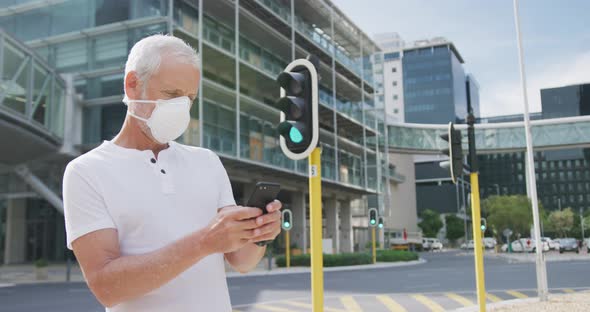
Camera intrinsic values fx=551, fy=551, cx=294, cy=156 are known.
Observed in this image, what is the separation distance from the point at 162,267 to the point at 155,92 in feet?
2.16

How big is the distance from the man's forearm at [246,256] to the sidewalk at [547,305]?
9384 mm

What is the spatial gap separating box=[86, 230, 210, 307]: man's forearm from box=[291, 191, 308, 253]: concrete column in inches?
1515

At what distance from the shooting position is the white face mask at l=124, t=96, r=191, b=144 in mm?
1953

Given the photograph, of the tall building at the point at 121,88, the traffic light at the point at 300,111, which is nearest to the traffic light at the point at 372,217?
the tall building at the point at 121,88

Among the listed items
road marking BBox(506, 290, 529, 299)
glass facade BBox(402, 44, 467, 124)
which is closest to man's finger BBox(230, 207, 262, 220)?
road marking BBox(506, 290, 529, 299)

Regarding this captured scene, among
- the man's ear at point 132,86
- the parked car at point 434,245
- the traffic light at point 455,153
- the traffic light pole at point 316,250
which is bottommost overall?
the parked car at point 434,245

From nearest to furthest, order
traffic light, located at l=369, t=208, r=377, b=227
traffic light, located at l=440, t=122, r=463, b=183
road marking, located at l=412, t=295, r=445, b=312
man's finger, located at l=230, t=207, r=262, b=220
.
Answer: man's finger, located at l=230, t=207, r=262, b=220 < traffic light, located at l=440, t=122, r=463, b=183 < road marking, located at l=412, t=295, r=445, b=312 < traffic light, located at l=369, t=208, r=377, b=227

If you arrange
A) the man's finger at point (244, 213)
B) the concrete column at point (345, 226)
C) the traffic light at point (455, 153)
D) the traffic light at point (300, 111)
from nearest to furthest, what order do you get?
the man's finger at point (244, 213), the traffic light at point (300, 111), the traffic light at point (455, 153), the concrete column at point (345, 226)

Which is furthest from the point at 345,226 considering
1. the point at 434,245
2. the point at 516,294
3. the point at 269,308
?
the point at 269,308

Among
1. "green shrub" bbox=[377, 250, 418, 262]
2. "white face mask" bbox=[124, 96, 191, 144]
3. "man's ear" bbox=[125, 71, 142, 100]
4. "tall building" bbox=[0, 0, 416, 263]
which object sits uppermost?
"tall building" bbox=[0, 0, 416, 263]

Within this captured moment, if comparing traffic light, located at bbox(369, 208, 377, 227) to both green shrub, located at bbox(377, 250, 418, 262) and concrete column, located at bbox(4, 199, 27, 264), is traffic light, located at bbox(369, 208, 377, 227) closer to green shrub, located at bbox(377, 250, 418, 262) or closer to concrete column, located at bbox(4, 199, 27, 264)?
green shrub, located at bbox(377, 250, 418, 262)

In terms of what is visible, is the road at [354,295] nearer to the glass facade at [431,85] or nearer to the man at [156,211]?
the man at [156,211]

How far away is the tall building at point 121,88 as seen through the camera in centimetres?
2377

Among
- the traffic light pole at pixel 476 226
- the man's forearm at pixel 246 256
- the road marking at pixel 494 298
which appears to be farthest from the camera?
the road marking at pixel 494 298
